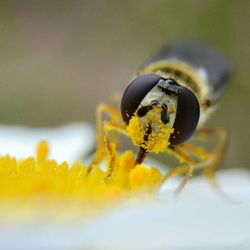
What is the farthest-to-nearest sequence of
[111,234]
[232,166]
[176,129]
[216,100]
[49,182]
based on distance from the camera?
1. [232,166]
2. [216,100]
3. [176,129]
4. [49,182]
5. [111,234]

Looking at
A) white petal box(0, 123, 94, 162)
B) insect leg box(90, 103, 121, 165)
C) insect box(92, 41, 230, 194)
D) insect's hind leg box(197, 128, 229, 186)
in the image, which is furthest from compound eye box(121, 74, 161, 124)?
white petal box(0, 123, 94, 162)

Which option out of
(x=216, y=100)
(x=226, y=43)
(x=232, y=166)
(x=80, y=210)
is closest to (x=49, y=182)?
(x=80, y=210)

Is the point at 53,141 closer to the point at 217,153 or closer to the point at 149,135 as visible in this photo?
the point at 217,153

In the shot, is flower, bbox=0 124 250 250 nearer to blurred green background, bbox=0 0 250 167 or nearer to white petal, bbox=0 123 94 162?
white petal, bbox=0 123 94 162

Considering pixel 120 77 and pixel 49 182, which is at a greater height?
pixel 120 77

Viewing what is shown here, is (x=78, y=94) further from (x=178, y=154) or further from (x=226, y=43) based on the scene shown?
(x=178, y=154)

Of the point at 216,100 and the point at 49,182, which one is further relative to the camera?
the point at 216,100

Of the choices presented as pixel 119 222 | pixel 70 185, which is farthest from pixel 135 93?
pixel 119 222
